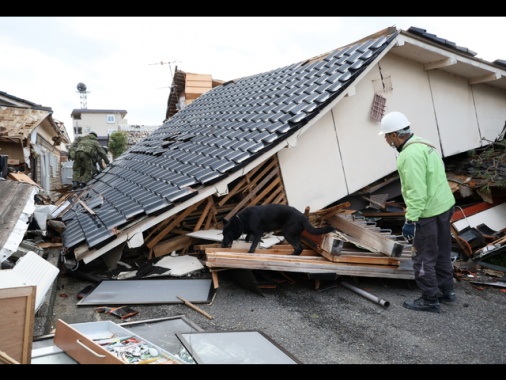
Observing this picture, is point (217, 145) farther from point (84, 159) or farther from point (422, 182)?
point (84, 159)

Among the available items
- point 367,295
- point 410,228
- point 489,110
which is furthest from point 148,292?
point 489,110

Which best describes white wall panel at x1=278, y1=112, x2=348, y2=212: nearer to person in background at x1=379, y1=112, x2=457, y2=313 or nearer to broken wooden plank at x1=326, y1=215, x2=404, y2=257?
broken wooden plank at x1=326, y1=215, x2=404, y2=257

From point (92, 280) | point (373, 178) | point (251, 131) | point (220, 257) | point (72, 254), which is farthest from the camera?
point (373, 178)

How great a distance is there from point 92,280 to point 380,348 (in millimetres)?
3778

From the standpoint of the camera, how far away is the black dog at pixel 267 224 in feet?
18.2

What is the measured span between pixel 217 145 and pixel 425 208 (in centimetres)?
363

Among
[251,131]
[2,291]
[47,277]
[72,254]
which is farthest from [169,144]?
[2,291]

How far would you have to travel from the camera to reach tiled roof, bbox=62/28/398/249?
553cm

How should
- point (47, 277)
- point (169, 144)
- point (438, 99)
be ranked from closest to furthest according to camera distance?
point (47, 277) < point (438, 99) < point (169, 144)

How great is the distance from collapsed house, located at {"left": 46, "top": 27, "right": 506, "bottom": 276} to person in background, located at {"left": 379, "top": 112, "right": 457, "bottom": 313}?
205cm

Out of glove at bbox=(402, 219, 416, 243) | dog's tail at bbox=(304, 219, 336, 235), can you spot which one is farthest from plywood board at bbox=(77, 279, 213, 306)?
glove at bbox=(402, 219, 416, 243)

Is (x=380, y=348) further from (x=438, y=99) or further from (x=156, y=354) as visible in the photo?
(x=438, y=99)

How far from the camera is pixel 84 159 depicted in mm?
11039

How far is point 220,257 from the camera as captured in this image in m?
4.75
